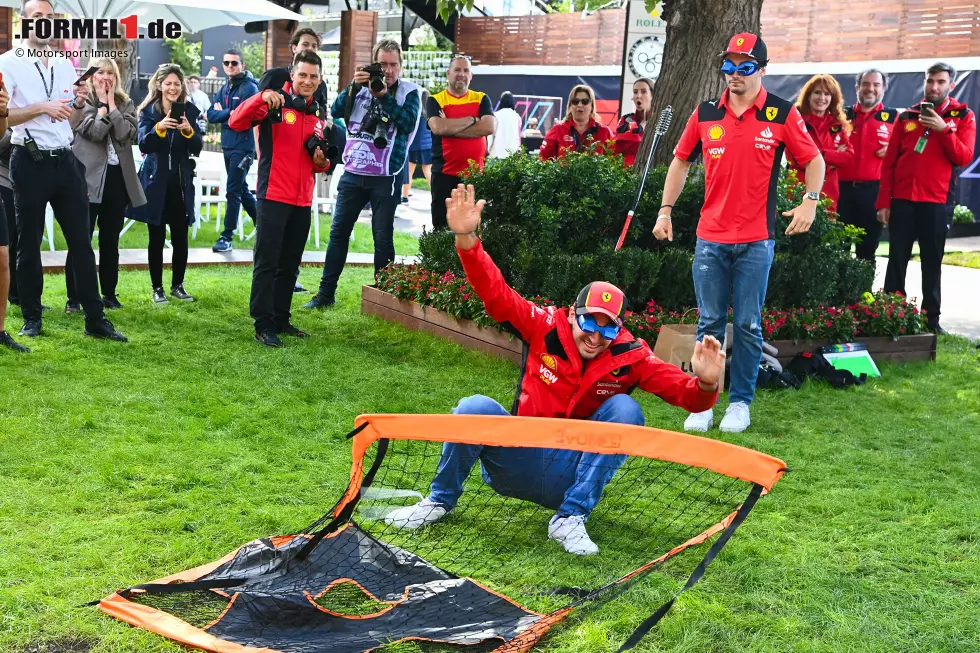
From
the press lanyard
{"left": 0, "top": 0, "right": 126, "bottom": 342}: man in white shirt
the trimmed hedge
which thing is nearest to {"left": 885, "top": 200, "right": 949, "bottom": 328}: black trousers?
the trimmed hedge

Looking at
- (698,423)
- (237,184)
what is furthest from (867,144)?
(237,184)

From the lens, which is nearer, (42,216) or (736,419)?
(736,419)

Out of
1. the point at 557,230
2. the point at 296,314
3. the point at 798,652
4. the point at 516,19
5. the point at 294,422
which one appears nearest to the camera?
the point at 798,652

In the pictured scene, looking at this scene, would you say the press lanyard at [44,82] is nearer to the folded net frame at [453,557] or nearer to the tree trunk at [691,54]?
the folded net frame at [453,557]

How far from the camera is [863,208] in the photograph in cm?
1024

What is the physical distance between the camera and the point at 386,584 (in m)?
3.82

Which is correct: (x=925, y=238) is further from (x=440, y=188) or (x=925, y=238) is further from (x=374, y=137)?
(x=374, y=137)

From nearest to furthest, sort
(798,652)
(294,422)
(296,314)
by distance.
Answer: (798,652) → (294,422) → (296,314)

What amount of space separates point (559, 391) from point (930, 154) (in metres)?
6.33

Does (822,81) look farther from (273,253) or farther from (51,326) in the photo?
(51,326)

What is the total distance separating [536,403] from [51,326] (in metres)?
4.98

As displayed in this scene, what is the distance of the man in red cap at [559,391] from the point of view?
4.18 metres

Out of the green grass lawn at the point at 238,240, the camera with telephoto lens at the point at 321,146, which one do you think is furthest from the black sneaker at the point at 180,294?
the green grass lawn at the point at 238,240

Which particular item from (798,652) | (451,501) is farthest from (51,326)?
(798,652)
